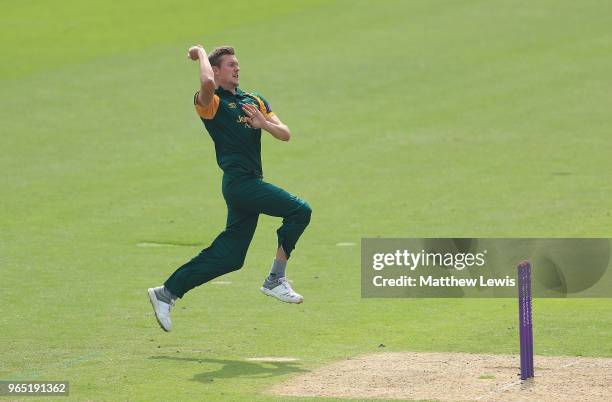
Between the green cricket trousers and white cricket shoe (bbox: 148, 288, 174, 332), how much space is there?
0.15 m

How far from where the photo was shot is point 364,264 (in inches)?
651

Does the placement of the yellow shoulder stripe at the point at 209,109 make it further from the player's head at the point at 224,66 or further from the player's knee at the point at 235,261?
the player's knee at the point at 235,261

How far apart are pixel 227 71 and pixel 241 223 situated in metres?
1.44

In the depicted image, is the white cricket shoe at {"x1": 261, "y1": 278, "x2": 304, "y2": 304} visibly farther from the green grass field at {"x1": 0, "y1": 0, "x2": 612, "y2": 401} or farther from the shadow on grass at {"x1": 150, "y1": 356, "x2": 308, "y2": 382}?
the shadow on grass at {"x1": 150, "y1": 356, "x2": 308, "y2": 382}

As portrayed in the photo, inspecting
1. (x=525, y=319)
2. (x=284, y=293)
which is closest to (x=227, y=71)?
(x=284, y=293)

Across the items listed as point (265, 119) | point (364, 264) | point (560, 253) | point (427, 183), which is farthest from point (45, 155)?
point (265, 119)

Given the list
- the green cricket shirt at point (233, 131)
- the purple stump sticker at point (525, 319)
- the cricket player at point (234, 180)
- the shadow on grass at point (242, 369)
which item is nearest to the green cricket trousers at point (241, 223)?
the cricket player at point (234, 180)

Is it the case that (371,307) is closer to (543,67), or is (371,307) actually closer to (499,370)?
(499,370)

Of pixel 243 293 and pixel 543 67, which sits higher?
pixel 543 67

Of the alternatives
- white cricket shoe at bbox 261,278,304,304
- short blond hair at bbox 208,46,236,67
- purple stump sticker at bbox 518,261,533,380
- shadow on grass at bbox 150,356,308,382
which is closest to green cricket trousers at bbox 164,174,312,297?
white cricket shoe at bbox 261,278,304,304

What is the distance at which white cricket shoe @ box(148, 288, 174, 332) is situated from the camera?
1226 cm

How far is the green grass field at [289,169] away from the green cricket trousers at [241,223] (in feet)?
2.35

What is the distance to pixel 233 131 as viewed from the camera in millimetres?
12062

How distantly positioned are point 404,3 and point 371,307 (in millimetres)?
24862
